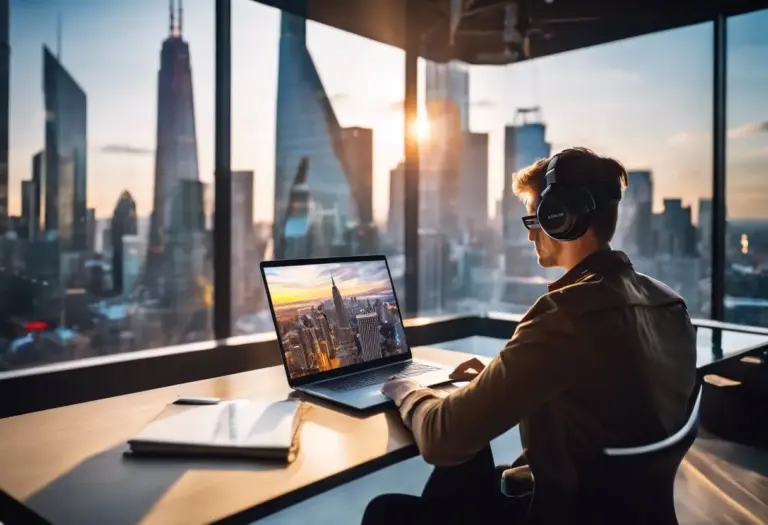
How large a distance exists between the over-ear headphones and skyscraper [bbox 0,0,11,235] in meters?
1.77

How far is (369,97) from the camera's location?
10.8ft

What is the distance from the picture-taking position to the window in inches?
108

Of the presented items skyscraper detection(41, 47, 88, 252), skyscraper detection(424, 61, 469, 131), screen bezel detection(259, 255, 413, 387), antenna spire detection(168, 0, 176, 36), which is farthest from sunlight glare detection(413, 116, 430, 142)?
skyscraper detection(41, 47, 88, 252)

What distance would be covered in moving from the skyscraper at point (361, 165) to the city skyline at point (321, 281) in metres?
1.48

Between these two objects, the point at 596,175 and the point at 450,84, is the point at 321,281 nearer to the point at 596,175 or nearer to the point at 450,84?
the point at 596,175

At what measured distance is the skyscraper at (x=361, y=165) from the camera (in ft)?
11.0

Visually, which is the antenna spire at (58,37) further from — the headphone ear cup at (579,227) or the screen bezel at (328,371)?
the headphone ear cup at (579,227)

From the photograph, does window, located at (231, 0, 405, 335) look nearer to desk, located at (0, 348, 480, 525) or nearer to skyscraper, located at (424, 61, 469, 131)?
skyscraper, located at (424, 61, 469, 131)

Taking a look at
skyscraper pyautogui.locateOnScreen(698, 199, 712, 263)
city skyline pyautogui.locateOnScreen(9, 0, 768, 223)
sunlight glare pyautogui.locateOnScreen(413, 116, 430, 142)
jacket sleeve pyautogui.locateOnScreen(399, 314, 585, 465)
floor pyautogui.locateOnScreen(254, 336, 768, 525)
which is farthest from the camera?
sunlight glare pyautogui.locateOnScreen(413, 116, 430, 142)

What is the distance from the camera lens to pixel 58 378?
164 centimetres

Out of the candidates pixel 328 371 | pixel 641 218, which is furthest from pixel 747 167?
pixel 328 371

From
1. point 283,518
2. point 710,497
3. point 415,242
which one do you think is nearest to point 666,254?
point 415,242

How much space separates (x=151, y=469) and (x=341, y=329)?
0.74 m

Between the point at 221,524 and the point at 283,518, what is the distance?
1716mm
